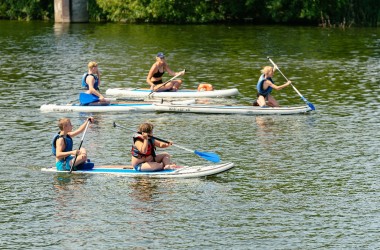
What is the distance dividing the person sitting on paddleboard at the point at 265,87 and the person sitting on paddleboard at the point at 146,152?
8543mm

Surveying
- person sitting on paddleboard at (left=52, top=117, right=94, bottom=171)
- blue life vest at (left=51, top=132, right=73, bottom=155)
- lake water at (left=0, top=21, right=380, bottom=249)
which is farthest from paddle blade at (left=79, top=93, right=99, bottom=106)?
blue life vest at (left=51, top=132, right=73, bottom=155)

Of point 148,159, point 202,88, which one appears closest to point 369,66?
point 202,88

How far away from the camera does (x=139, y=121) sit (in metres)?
29.5

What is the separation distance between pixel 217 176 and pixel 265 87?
8.39 metres

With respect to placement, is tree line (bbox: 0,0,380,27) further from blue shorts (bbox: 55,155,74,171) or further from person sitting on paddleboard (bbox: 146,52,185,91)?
blue shorts (bbox: 55,155,74,171)

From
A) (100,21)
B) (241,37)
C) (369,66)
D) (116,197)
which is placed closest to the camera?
(116,197)

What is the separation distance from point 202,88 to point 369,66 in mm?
10540

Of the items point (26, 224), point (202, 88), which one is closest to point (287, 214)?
point (26, 224)

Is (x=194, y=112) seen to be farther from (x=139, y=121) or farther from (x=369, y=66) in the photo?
(x=369, y=66)

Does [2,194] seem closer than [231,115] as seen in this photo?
Yes

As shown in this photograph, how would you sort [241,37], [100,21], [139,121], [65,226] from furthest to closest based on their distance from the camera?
1. [100,21]
2. [241,37]
3. [139,121]
4. [65,226]

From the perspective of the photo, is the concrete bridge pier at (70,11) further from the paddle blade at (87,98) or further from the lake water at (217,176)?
the paddle blade at (87,98)

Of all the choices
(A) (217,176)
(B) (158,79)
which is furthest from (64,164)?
(B) (158,79)

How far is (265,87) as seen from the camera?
100ft
